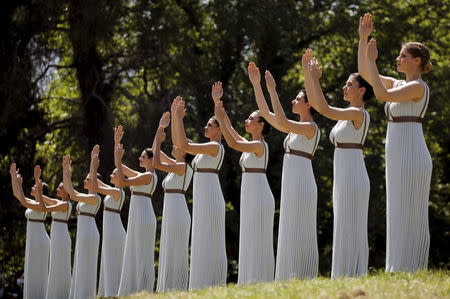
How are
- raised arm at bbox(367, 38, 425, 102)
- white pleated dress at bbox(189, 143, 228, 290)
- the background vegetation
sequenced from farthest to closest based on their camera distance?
the background vegetation, white pleated dress at bbox(189, 143, 228, 290), raised arm at bbox(367, 38, 425, 102)

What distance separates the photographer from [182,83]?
24.1 metres

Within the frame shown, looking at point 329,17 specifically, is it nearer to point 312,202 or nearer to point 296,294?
point 312,202

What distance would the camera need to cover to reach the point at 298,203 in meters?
11.1

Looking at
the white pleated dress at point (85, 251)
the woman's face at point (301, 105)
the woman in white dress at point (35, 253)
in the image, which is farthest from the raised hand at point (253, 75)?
the woman in white dress at point (35, 253)

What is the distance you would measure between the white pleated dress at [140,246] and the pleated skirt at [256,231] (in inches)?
103

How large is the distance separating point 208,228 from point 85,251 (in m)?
3.89

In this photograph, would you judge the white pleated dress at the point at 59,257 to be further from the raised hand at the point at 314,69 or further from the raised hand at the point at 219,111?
the raised hand at the point at 314,69

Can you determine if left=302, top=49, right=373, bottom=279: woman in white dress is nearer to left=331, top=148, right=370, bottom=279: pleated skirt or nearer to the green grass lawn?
left=331, top=148, right=370, bottom=279: pleated skirt

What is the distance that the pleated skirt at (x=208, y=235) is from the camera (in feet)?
41.7

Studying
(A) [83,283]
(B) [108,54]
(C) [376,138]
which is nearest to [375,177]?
(C) [376,138]

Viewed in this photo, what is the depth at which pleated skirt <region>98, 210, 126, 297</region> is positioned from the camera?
15258mm

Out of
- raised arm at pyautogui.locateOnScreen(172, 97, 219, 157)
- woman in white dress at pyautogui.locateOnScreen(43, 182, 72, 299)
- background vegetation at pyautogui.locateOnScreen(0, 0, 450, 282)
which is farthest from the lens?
background vegetation at pyautogui.locateOnScreen(0, 0, 450, 282)

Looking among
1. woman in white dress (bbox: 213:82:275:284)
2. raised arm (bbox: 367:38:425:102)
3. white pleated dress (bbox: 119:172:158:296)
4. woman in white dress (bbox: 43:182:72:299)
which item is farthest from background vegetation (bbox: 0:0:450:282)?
raised arm (bbox: 367:38:425:102)

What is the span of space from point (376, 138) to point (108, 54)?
723 cm
